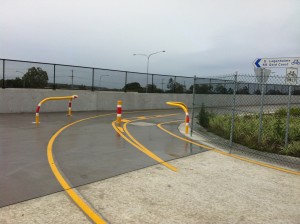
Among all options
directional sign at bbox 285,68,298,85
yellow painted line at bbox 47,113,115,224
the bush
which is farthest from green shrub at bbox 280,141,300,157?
yellow painted line at bbox 47,113,115,224

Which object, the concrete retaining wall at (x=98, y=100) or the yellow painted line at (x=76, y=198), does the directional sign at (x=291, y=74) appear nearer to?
the concrete retaining wall at (x=98, y=100)

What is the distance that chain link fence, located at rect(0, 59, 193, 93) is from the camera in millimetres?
17250

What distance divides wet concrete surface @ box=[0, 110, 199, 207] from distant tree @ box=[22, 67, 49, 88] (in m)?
6.32

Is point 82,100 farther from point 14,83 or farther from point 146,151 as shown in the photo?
point 146,151

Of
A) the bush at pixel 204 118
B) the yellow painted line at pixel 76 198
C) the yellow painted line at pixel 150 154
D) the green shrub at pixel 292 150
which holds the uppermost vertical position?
the bush at pixel 204 118

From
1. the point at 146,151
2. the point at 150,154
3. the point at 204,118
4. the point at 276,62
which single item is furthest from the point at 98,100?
the point at 150,154

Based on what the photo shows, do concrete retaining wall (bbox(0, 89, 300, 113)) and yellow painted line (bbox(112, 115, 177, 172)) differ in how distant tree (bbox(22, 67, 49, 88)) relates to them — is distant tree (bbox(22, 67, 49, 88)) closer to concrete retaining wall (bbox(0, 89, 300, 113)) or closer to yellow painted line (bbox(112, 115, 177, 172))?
concrete retaining wall (bbox(0, 89, 300, 113))

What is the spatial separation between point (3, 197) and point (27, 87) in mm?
14478

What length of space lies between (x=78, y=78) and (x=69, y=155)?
13.1 metres

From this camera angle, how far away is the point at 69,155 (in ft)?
24.7

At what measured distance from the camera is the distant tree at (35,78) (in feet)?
58.5

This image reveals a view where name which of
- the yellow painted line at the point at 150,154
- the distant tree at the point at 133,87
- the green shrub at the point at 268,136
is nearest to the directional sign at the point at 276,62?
the green shrub at the point at 268,136

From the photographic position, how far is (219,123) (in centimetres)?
1259

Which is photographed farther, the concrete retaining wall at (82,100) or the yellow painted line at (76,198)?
the concrete retaining wall at (82,100)
